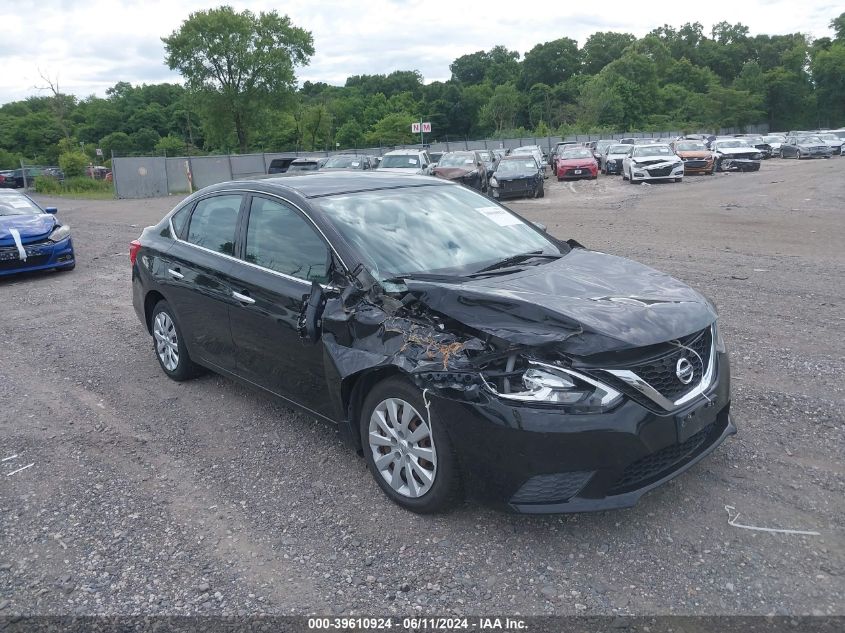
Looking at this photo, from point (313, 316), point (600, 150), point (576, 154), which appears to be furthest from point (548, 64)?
point (313, 316)

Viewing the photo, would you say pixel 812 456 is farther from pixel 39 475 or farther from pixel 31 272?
pixel 31 272

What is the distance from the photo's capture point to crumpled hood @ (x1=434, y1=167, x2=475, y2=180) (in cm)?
2312

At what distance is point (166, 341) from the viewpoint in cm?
596

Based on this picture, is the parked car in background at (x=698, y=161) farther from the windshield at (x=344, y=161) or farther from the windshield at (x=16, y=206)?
the windshield at (x=16, y=206)

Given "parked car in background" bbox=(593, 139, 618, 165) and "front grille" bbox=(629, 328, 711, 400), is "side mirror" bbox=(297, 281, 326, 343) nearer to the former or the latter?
"front grille" bbox=(629, 328, 711, 400)

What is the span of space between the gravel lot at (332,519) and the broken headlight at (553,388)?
0.75 m

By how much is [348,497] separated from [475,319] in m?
1.28

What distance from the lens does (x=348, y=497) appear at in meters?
3.98

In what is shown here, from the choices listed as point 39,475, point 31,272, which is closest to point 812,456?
point 39,475

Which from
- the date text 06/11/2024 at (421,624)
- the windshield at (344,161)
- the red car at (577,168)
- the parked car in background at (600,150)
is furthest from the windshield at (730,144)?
the date text 06/11/2024 at (421,624)

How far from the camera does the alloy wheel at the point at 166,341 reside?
230 inches

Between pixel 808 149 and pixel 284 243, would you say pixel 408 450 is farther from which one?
pixel 808 149

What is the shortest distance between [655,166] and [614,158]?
644 cm

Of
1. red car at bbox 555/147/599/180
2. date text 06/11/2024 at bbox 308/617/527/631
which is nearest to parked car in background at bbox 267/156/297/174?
red car at bbox 555/147/599/180
